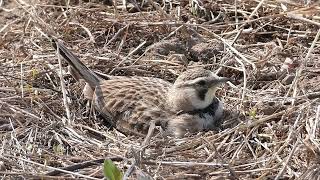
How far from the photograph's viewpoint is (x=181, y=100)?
6.60m

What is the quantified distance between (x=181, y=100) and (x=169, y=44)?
116cm

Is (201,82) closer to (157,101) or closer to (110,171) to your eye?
(157,101)

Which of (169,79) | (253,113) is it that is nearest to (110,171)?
(253,113)

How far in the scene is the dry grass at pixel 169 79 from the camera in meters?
5.74

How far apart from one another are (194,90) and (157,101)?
0.33 meters

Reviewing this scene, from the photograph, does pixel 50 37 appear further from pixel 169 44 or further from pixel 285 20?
pixel 285 20

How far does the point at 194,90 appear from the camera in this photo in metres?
6.58

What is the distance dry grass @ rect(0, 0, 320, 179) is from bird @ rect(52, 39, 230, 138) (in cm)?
13

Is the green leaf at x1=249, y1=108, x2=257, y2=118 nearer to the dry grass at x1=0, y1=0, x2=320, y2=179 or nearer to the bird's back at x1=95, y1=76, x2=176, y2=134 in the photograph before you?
the dry grass at x1=0, y1=0, x2=320, y2=179

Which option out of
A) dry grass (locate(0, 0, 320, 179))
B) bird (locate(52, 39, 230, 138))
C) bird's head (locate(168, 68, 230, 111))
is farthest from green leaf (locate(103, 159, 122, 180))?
bird's head (locate(168, 68, 230, 111))

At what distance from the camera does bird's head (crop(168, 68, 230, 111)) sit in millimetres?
6531

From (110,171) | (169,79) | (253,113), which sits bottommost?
(169,79)

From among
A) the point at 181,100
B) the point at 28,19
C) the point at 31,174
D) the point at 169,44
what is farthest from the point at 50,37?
the point at 31,174

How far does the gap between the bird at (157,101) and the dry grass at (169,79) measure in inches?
5.3
